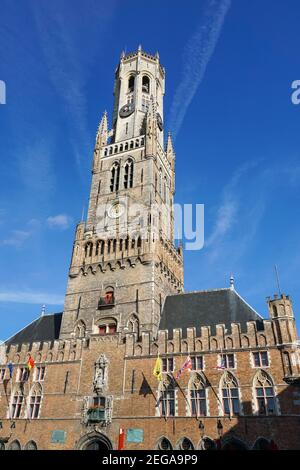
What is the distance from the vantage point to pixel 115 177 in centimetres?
4397

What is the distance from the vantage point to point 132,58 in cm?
5525

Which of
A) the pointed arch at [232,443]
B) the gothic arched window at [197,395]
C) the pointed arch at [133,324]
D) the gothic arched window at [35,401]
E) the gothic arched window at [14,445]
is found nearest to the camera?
the pointed arch at [232,443]

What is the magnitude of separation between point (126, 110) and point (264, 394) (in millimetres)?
38069

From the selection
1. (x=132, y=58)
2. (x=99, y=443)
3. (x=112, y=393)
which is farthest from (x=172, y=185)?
(x=99, y=443)

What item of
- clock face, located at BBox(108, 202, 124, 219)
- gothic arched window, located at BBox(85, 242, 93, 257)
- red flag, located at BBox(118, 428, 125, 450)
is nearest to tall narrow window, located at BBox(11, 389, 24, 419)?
red flag, located at BBox(118, 428, 125, 450)

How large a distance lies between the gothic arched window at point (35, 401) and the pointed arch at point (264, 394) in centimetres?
1798

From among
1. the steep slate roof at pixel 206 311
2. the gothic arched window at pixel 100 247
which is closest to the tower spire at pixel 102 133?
the gothic arched window at pixel 100 247

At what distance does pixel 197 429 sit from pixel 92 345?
11.2 meters

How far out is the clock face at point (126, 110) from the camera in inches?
1955

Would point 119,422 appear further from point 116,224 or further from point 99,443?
point 116,224

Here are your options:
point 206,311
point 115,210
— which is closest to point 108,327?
point 206,311

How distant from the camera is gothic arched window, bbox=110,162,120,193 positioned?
4306cm

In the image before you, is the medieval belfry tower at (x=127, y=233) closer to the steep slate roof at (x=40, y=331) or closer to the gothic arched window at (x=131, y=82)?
the gothic arched window at (x=131, y=82)
